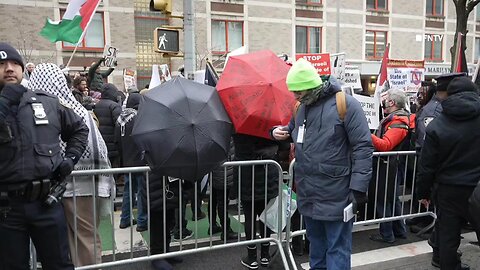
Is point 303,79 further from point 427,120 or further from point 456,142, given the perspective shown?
point 427,120

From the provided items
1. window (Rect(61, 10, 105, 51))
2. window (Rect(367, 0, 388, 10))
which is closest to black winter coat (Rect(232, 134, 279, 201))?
window (Rect(61, 10, 105, 51))

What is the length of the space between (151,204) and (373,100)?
377cm

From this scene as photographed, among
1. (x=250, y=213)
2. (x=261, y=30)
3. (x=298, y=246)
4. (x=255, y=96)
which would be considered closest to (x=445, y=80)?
(x=255, y=96)

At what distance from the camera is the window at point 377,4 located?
96.4 feet

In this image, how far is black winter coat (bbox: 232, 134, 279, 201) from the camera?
13.5 feet

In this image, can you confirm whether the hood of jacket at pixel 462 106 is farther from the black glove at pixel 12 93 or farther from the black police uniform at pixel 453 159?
the black glove at pixel 12 93

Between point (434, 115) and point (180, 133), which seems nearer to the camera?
point (180, 133)

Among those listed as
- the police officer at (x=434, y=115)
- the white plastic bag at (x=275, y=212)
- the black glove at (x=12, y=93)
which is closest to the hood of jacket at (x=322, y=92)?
the white plastic bag at (x=275, y=212)

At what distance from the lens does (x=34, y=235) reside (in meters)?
2.78

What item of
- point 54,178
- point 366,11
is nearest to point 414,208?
point 54,178

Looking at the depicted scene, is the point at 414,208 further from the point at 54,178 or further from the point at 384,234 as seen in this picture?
the point at 54,178

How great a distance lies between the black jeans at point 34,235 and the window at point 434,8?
33.9m

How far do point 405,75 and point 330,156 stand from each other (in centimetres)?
659

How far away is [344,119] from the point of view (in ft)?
10.8
